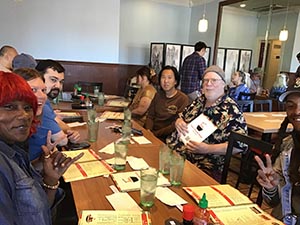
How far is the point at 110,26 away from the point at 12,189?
479 centimetres

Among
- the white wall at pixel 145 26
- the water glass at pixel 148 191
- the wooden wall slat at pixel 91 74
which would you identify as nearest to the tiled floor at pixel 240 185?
the water glass at pixel 148 191

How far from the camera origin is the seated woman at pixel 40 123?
60.3 inches

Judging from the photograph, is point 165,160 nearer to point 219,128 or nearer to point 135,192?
point 135,192

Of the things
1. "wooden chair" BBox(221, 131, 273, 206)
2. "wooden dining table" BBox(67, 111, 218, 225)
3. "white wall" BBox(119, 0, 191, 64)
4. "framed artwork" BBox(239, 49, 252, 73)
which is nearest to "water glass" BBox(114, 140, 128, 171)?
"wooden dining table" BBox(67, 111, 218, 225)

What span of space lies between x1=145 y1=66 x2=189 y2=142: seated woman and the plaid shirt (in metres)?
2.12

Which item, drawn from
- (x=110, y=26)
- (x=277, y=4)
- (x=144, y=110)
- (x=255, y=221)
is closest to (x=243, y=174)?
(x=255, y=221)

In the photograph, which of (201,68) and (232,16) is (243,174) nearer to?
(201,68)

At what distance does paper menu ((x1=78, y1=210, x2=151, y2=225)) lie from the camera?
970 mm

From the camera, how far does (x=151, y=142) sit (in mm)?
1986

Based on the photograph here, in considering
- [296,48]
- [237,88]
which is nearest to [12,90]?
[237,88]

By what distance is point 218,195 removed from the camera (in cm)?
124

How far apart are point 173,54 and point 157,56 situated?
0.39 meters

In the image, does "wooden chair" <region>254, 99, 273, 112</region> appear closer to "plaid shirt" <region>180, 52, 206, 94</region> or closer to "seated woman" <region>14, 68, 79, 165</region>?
"plaid shirt" <region>180, 52, 206, 94</region>

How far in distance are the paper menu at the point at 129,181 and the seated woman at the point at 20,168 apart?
9.8 inches
